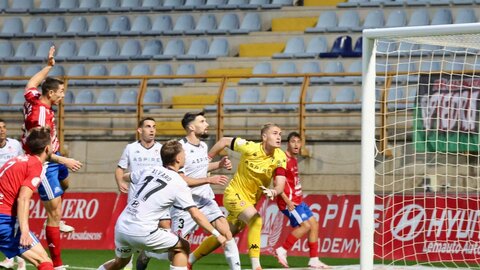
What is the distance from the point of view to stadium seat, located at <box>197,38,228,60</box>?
23.9 meters

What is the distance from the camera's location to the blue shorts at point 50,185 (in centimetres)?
1262

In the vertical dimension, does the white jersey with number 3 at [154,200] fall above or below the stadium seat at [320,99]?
below

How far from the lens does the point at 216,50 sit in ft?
78.9

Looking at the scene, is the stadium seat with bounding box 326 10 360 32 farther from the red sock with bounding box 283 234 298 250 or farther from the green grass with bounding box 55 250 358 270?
the red sock with bounding box 283 234 298 250

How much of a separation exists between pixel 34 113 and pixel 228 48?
38.8ft

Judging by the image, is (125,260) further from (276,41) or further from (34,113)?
(276,41)

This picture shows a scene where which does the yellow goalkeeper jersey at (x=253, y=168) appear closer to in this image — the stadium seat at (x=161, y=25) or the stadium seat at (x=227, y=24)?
the stadium seat at (x=227, y=24)

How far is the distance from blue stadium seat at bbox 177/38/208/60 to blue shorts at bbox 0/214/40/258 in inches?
A: 550

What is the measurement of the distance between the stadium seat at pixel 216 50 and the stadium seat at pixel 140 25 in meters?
2.02

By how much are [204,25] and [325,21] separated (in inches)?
113

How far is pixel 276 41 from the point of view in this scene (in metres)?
24.0

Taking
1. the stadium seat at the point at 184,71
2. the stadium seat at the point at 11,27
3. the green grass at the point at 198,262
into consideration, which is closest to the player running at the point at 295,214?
the green grass at the point at 198,262

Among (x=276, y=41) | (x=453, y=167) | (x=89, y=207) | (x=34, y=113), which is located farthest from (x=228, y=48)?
(x=34, y=113)

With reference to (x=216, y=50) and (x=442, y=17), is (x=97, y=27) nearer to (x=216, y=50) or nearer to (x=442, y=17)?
(x=216, y=50)
